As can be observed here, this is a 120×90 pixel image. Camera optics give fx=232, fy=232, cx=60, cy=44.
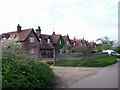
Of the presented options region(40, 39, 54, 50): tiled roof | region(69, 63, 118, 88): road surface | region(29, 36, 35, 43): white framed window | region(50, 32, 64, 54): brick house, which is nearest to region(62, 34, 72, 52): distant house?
region(50, 32, 64, 54): brick house

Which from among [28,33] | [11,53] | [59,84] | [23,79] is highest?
[28,33]

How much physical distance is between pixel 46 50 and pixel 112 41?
3948cm

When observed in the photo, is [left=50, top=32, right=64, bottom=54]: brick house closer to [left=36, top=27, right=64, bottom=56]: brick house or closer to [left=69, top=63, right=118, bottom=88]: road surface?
[left=36, top=27, right=64, bottom=56]: brick house

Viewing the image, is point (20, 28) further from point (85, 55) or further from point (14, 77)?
point (14, 77)

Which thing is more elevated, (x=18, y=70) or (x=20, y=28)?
(x=20, y=28)

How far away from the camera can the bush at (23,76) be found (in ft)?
29.4

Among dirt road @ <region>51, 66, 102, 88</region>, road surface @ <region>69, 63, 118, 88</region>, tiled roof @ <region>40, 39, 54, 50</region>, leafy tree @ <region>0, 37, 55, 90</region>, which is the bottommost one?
dirt road @ <region>51, 66, 102, 88</region>

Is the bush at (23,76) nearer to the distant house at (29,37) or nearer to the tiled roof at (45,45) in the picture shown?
the distant house at (29,37)

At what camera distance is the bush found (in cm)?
895

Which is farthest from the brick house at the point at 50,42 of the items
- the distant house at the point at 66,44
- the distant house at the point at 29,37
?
the distant house at the point at 29,37

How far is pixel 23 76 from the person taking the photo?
9555 mm

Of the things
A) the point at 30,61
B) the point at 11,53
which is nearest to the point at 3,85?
the point at 30,61

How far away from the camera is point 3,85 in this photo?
8414 mm

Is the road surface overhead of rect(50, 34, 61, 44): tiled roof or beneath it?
beneath
